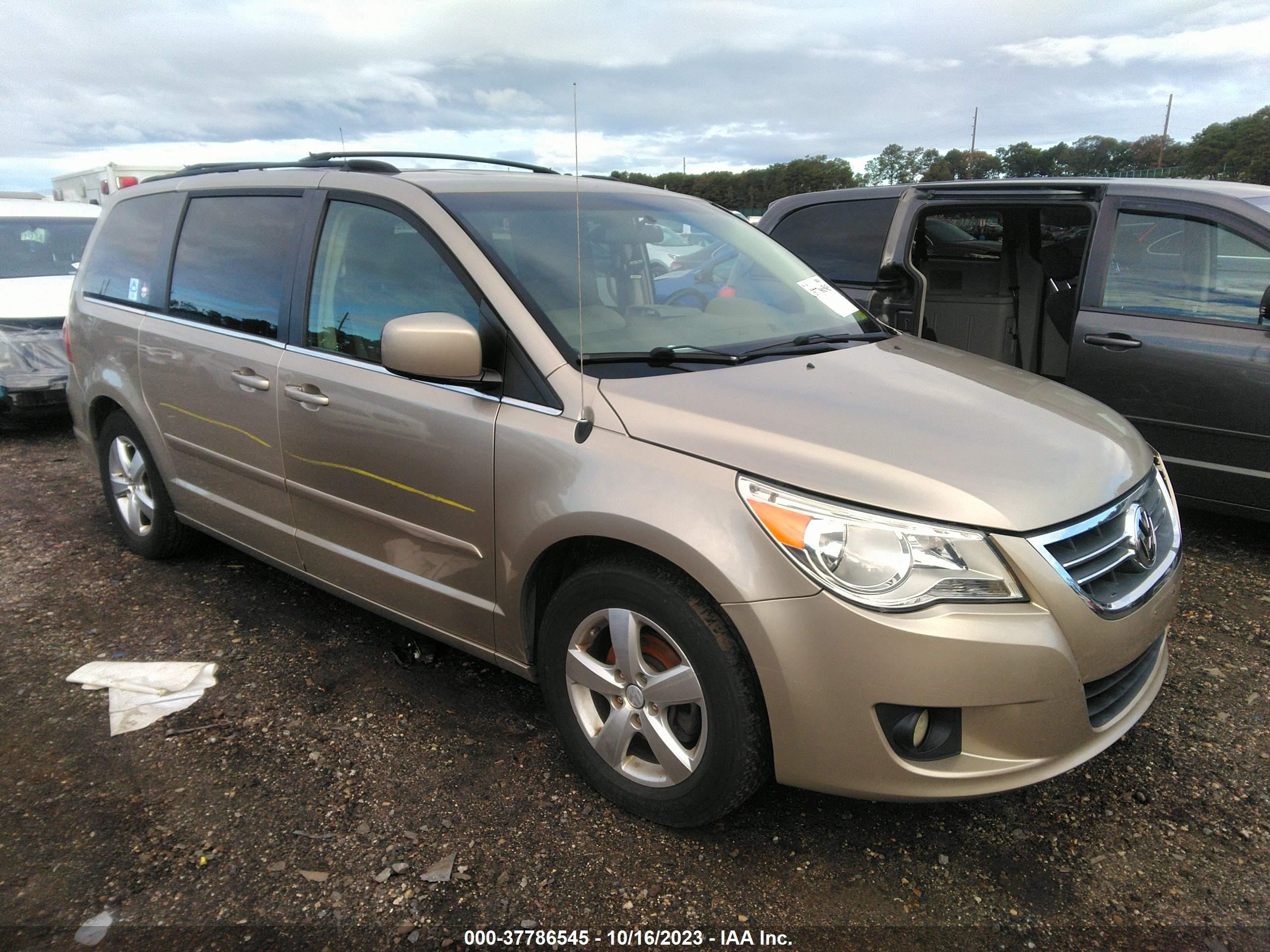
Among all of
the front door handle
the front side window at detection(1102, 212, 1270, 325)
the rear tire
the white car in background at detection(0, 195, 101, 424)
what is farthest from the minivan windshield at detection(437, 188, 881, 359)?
the white car in background at detection(0, 195, 101, 424)

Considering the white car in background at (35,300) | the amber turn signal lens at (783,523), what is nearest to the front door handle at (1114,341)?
the amber turn signal lens at (783,523)

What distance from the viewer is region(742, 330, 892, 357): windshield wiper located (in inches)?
105

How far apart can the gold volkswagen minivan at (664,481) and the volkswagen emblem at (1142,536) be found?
0.02m

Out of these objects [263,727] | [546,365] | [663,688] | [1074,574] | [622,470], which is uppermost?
[546,365]

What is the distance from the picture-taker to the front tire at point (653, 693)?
2.04 meters

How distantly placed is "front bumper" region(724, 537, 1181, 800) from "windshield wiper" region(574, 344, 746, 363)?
2.70ft

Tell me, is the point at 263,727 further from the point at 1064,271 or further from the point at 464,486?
the point at 1064,271

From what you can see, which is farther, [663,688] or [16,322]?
[16,322]

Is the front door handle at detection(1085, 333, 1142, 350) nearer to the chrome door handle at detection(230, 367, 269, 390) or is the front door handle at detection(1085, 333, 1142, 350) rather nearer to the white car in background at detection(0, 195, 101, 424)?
the chrome door handle at detection(230, 367, 269, 390)

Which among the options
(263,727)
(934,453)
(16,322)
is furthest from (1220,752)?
(16,322)

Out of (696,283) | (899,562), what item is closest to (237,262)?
(696,283)

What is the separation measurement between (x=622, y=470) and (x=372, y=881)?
48.1 inches

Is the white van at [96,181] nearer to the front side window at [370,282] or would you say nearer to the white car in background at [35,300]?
the white car in background at [35,300]

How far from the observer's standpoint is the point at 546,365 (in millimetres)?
2391
